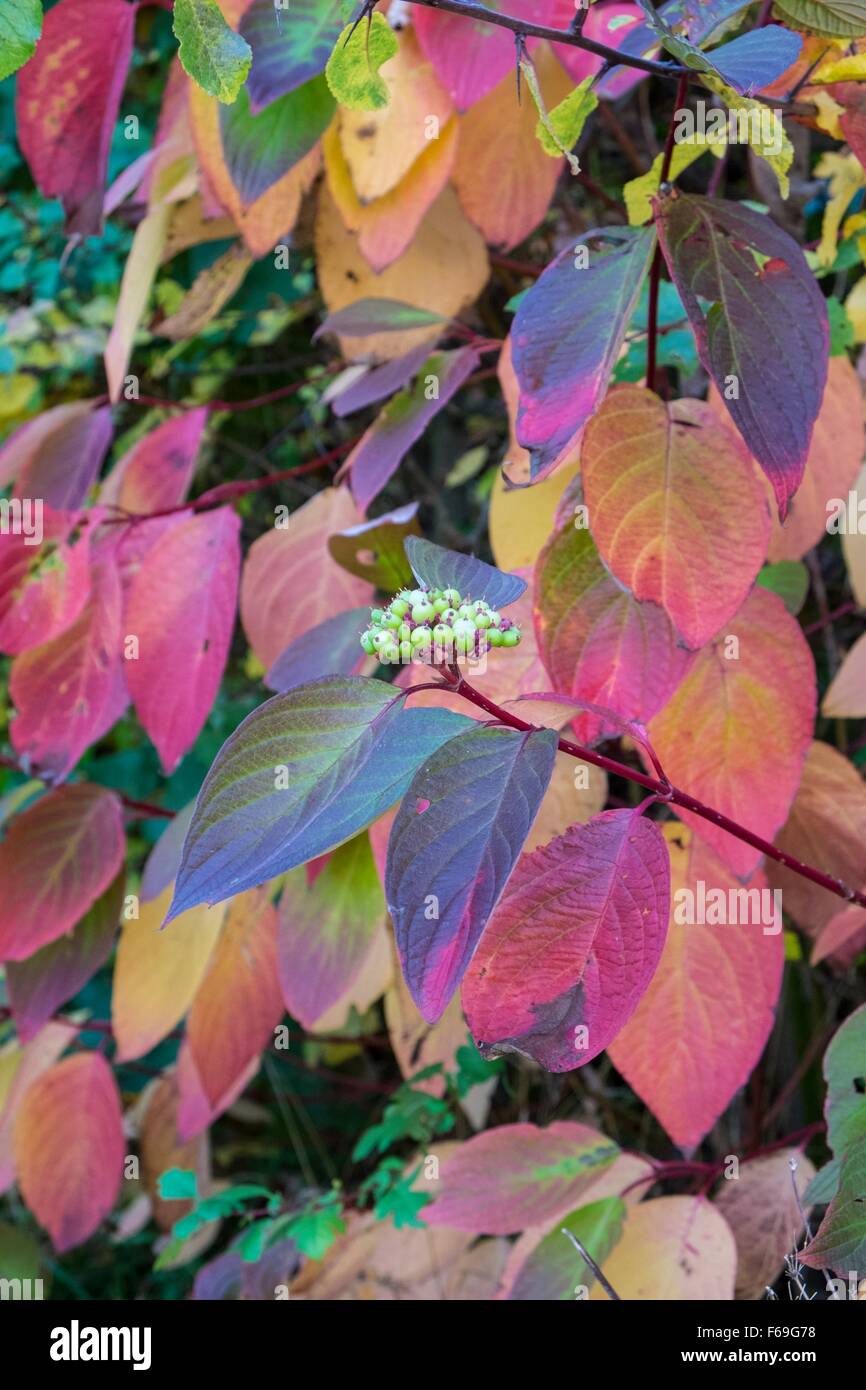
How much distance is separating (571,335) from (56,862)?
54 centimetres

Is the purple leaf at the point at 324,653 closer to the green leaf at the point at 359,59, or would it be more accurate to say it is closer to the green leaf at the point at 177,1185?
the green leaf at the point at 359,59

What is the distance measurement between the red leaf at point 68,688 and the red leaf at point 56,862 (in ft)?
0.32

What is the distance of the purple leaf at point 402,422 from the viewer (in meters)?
0.75

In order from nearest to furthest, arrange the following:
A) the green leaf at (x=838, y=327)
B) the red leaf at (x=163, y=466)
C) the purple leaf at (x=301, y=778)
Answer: the purple leaf at (x=301, y=778) < the green leaf at (x=838, y=327) < the red leaf at (x=163, y=466)

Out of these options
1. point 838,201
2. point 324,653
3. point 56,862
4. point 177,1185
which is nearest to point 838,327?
point 838,201

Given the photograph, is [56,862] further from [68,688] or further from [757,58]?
[757,58]

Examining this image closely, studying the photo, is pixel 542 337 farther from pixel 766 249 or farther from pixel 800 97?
pixel 800 97

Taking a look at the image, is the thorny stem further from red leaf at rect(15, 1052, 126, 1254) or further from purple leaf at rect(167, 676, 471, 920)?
red leaf at rect(15, 1052, 126, 1254)

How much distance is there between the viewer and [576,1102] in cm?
144

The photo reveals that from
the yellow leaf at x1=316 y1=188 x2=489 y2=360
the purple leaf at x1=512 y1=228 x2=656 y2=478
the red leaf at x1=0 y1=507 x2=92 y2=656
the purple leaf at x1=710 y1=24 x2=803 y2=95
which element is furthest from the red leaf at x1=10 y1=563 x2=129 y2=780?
the purple leaf at x1=710 y1=24 x2=803 y2=95

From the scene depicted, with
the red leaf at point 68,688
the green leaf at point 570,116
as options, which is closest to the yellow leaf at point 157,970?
the red leaf at point 68,688
